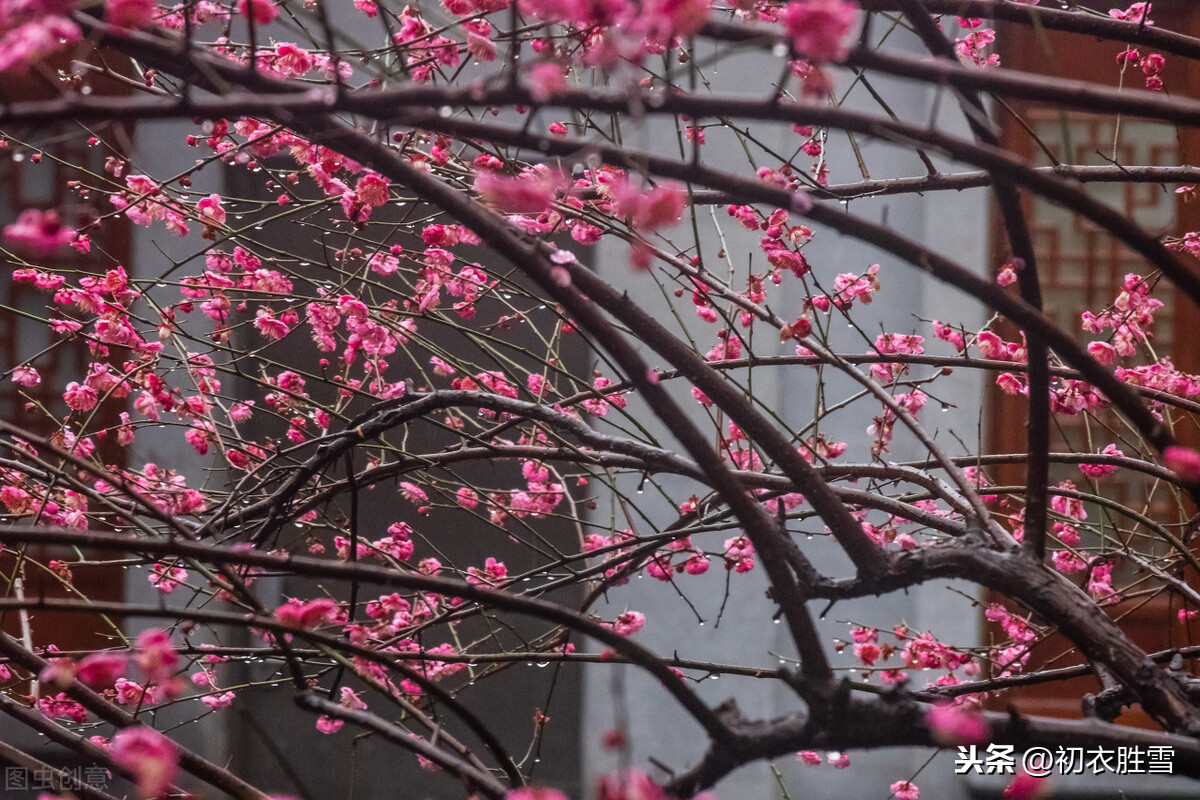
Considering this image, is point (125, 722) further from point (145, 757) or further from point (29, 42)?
point (29, 42)

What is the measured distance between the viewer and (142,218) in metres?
2.53

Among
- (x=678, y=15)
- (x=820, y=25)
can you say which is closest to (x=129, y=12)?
(x=678, y=15)

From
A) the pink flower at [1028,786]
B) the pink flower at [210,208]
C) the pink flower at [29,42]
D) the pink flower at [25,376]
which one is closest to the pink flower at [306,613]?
the pink flower at [29,42]

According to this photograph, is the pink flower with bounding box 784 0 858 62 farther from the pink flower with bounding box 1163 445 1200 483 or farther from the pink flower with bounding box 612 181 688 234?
the pink flower with bounding box 1163 445 1200 483

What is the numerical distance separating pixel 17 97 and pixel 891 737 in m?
3.92

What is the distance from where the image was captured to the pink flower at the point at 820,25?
81cm

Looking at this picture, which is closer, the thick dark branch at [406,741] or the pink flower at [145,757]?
the pink flower at [145,757]

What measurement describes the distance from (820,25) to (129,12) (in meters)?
0.63

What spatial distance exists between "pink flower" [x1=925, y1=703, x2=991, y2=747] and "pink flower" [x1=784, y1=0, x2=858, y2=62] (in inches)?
23.3

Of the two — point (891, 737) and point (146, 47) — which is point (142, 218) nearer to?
point (146, 47)

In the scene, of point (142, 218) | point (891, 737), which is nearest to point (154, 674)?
point (891, 737)

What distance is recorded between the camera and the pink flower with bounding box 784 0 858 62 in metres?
0.81

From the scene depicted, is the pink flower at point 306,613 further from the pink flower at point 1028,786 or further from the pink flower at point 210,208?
the pink flower at point 210,208

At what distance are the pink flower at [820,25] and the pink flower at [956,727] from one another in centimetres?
59
